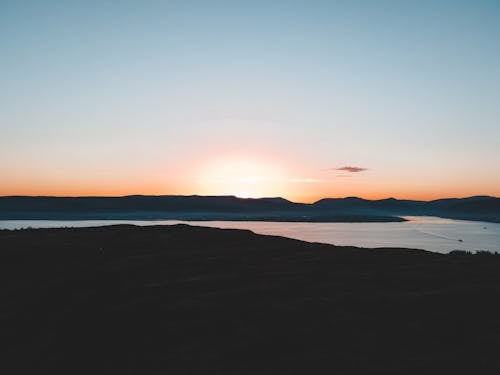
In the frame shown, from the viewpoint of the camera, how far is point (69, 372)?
7.98 m

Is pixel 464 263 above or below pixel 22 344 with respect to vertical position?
above

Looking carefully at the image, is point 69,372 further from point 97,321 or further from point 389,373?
point 389,373

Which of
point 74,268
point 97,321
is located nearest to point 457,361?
point 97,321

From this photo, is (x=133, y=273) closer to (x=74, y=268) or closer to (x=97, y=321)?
(x=74, y=268)

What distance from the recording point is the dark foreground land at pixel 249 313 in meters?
8.16

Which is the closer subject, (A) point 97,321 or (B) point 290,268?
(A) point 97,321

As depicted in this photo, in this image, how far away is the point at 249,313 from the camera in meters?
10.7

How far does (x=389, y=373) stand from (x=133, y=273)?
10.4 meters

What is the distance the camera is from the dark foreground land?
8164 mm

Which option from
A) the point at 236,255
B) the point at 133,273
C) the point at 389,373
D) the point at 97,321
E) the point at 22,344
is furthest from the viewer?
the point at 236,255

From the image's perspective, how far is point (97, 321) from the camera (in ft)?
34.9

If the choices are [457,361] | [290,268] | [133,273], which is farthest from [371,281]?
[133,273]

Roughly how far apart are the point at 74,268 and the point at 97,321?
272 inches

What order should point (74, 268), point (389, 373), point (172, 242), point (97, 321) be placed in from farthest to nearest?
point (172, 242) < point (74, 268) < point (97, 321) < point (389, 373)
